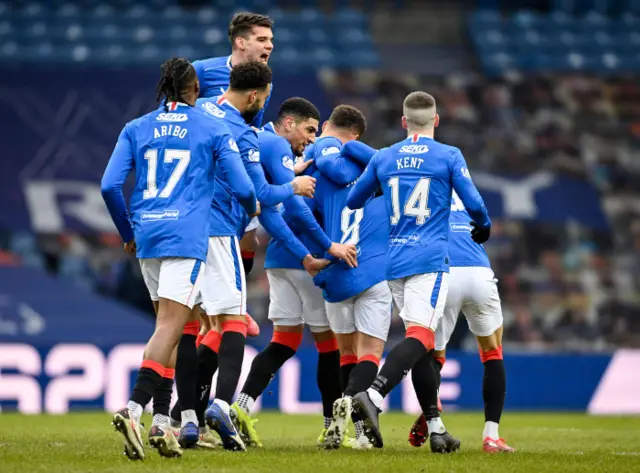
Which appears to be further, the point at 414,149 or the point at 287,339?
the point at 287,339

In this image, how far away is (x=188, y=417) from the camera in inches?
290

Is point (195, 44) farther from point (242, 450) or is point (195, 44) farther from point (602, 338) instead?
point (242, 450)

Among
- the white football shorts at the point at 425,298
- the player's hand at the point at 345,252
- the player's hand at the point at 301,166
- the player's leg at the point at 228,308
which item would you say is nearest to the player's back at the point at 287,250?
the player's hand at the point at 301,166

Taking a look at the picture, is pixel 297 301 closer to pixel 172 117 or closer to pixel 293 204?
pixel 293 204

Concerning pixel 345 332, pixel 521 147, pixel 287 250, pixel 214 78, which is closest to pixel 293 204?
pixel 287 250

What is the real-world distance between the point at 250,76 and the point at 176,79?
0.67m

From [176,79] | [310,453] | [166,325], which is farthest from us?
[310,453]

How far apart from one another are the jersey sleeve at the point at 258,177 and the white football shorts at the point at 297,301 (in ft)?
3.52

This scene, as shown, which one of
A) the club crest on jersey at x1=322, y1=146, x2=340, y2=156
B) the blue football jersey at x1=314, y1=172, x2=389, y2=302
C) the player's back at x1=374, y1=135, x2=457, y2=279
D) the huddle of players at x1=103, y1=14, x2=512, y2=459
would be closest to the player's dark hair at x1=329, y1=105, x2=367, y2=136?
the huddle of players at x1=103, y1=14, x2=512, y2=459

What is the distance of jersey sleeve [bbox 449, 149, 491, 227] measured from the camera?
23.9 ft

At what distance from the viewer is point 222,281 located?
24.0 ft

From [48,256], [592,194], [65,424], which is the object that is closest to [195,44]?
[48,256]

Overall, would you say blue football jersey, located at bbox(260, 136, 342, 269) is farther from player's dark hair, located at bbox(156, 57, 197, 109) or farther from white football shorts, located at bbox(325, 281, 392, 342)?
player's dark hair, located at bbox(156, 57, 197, 109)

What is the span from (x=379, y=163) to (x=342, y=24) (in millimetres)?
13032
